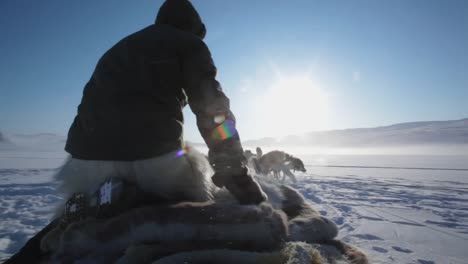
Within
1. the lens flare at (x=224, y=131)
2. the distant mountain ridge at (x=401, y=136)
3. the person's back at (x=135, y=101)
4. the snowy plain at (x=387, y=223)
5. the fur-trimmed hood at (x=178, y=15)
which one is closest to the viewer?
the person's back at (x=135, y=101)

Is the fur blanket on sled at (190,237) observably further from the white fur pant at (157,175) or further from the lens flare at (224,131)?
the lens flare at (224,131)

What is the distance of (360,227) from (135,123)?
352 centimetres

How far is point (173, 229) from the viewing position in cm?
78

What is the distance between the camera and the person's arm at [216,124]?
108 centimetres

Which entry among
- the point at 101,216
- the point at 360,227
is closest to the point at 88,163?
the point at 101,216

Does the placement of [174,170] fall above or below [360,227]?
above

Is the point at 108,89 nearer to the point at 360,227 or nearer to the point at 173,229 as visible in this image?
the point at 173,229

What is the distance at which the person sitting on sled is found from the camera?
3.42 ft

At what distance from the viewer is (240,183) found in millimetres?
1088

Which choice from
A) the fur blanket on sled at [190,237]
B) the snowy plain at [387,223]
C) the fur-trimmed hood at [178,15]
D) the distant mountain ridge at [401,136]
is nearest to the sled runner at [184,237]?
the fur blanket on sled at [190,237]

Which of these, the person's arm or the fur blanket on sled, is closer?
the fur blanket on sled

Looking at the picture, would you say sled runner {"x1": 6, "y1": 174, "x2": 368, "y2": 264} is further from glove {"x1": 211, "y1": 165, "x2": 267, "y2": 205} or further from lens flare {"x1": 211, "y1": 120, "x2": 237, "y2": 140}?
lens flare {"x1": 211, "y1": 120, "x2": 237, "y2": 140}

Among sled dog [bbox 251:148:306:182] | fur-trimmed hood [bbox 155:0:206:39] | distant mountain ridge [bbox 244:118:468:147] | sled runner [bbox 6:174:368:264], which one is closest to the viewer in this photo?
sled runner [bbox 6:174:368:264]

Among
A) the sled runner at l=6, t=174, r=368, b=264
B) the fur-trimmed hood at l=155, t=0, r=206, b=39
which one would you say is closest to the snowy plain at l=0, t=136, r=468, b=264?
the sled runner at l=6, t=174, r=368, b=264
